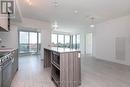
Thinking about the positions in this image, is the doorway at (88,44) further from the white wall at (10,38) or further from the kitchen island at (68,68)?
the kitchen island at (68,68)

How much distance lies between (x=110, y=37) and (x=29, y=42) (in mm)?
6894

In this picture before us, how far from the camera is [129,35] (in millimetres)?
4824

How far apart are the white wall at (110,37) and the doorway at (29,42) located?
214 inches

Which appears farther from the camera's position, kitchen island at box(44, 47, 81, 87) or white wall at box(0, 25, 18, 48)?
white wall at box(0, 25, 18, 48)

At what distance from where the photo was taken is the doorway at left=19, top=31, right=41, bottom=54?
8594 millimetres

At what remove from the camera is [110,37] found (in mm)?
5910

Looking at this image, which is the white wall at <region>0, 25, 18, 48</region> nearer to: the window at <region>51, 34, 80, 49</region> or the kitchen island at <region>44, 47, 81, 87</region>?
the kitchen island at <region>44, 47, 81, 87</region>

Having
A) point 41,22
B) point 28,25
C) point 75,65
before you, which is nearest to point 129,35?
point 75,65

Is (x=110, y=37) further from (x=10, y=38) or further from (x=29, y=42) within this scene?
(x=29, y=42)

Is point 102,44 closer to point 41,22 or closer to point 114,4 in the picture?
point 114,4

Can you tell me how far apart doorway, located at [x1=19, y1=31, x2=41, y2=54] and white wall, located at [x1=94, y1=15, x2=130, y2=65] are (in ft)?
17.8

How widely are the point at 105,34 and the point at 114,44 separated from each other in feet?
3.08

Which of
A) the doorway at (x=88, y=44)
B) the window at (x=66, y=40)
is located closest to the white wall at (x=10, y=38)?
the window at (x=66, y=40)

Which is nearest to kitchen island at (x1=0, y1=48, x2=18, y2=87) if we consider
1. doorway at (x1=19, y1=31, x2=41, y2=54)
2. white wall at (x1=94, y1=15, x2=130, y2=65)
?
white wall at (x1=94, y1=15, x2=130, y2=65)
